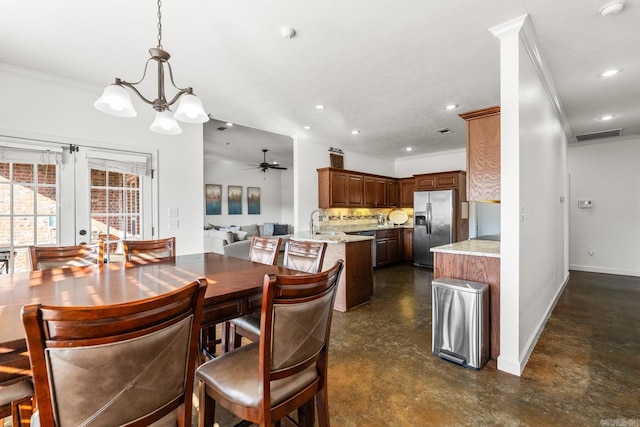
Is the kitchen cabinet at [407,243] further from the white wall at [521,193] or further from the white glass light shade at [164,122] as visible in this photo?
the white glass light shade at [164,122]

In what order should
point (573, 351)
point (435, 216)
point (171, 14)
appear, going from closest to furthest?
point (171, 14) → point (573, 351) → point (435, 216)

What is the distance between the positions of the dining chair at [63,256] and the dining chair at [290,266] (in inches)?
47.0

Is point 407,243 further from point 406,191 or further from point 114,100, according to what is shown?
point 114,100

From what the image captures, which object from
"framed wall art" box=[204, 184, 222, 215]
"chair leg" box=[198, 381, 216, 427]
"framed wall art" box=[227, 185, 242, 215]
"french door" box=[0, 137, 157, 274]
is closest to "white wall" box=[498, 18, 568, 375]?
"chair leg" box=[198, 381, 216, 427]

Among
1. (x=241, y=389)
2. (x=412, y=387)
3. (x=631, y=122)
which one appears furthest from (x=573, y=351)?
(x=631, y=122)

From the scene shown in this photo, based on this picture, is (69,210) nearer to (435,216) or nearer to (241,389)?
(241,389)

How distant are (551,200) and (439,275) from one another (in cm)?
189

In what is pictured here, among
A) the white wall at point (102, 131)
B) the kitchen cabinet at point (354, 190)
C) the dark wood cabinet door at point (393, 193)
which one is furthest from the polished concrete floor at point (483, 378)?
the dark wood cabinet door at point (393, 193)

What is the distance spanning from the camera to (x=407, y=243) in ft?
23.3

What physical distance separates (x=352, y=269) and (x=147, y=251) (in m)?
2.28

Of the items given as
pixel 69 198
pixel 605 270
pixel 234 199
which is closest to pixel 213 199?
pixel 234 199

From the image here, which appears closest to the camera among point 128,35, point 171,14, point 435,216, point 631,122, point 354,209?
point 171,14

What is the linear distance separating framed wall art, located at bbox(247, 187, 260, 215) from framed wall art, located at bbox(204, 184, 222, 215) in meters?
1.01

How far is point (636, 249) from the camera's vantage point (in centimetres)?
538
